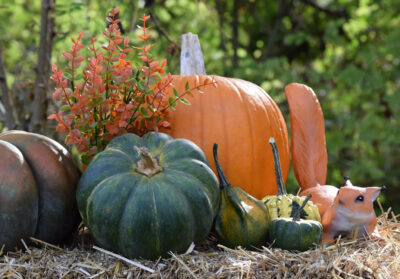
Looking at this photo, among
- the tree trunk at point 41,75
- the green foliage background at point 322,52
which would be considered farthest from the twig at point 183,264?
the green foliage background at point 322,52

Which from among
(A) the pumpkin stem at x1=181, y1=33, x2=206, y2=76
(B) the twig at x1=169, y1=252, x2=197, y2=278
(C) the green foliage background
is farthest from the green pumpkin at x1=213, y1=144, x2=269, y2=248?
(C) the green foliage background

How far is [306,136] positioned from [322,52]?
370 cm

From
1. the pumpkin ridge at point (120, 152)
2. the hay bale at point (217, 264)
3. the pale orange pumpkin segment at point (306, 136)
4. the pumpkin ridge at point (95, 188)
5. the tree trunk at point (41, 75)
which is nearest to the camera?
the hay bale at point (217, 264)

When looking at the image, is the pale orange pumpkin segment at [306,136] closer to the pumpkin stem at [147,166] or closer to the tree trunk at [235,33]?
the pumpkin stem at [147,166]

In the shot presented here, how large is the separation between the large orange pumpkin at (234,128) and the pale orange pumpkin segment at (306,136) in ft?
0.65

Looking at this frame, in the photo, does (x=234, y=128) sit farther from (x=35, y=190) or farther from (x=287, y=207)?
(x=35, y=190)

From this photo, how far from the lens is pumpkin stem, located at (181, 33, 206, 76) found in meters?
2.43

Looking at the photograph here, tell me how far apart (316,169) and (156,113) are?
0.91 metres

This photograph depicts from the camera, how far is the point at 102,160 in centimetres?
170

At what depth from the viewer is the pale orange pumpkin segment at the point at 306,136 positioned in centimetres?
240

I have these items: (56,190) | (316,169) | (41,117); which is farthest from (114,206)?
(41,117)

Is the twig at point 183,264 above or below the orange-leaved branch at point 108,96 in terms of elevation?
below

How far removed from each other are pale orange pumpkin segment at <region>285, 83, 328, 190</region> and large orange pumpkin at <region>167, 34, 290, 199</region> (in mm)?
197

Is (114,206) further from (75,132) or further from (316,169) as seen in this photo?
(316,169)
